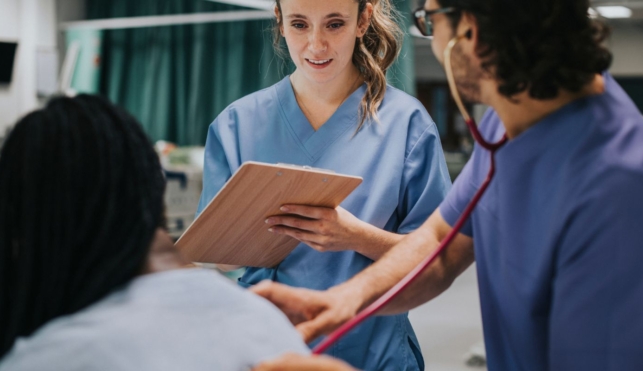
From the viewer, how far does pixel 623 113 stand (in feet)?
3.27

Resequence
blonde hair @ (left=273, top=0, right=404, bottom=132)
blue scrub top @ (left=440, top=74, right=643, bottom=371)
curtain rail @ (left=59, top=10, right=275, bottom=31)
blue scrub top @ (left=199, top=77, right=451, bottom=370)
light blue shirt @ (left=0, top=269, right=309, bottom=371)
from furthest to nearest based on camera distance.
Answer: curtain rail @ (left=59, top=10, right=275, bottom=31) < blonde hair @ (left=273, top=0, right=404, bottom=132) < blue scrub top @ (left=199, top=77, right=451, bottom=370) < blue scrub top @ (left=440, top=74, right=643, bottom=371) < light blue shirt @ (left=0, top=269, right=309, bottom=371)

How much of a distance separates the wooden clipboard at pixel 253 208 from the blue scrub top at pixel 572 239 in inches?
11.2

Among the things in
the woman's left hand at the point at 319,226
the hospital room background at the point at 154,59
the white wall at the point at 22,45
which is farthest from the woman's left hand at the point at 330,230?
the white wall at the point at 22,45

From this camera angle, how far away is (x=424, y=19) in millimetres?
1112

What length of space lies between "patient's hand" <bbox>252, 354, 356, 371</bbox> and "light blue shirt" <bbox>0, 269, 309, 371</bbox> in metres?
0.03

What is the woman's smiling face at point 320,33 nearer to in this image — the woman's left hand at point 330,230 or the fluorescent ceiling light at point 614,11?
the woman's left hand at point 330,230

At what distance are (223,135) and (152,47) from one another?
5717 millimetres

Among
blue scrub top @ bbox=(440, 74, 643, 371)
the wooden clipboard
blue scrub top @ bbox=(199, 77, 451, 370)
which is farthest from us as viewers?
blue scrub top @ bbox=(199, 77, 451, 370)

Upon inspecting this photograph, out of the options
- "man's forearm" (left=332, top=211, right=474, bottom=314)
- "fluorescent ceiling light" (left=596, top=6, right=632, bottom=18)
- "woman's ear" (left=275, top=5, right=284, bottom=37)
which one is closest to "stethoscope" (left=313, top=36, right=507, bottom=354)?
"man's forearm" (left=332, top=211, right=474, bottom=314)

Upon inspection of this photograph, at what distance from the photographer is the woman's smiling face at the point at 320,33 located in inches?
58.1

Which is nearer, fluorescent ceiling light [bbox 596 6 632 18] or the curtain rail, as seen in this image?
the curtain rail

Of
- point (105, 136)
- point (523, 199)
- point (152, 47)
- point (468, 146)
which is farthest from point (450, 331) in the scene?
point (468, 146)

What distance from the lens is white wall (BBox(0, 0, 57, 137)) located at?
7012mm

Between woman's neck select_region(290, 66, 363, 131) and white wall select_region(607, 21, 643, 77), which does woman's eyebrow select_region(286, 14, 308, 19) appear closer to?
woman's neck select_region(290, 66, 363, 131)
